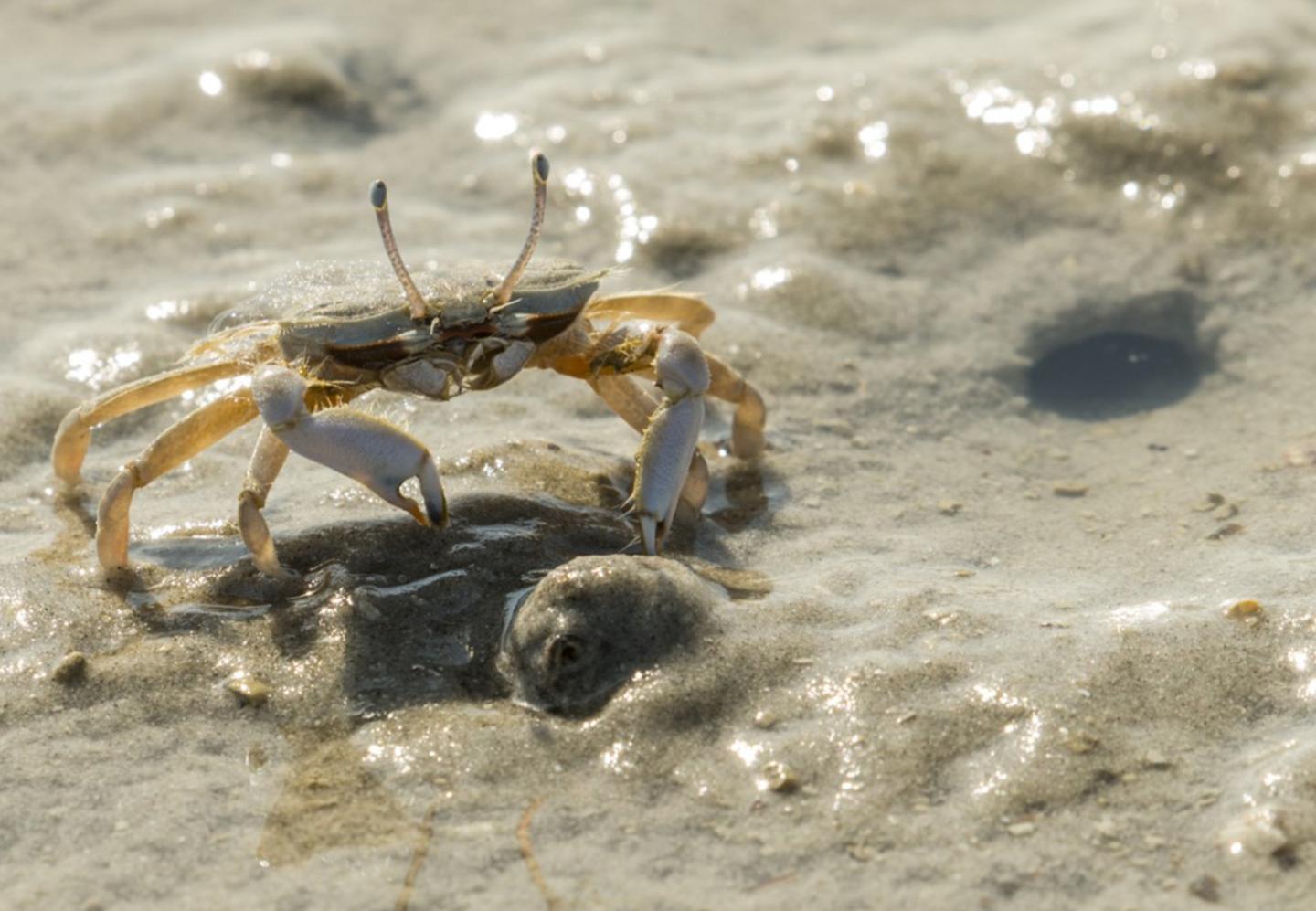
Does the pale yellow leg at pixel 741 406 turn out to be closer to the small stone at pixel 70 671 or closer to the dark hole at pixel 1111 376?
the dark hole at pixel 1111 376

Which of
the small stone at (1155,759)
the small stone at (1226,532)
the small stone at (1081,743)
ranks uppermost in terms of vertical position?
the small stone at (1081,743)

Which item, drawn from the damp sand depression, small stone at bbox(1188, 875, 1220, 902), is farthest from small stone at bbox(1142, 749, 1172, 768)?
small stone at bbox(1188, 875, 1220, 902)

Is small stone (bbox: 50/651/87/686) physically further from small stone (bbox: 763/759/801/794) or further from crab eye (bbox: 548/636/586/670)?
small stone (bbox: 763/759/801/794)

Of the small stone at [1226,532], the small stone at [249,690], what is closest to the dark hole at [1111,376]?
the small stone at [1226,532]

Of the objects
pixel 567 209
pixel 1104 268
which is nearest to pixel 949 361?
pixel 1104 268

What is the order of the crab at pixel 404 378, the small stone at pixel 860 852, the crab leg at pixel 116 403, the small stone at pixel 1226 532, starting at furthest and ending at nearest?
the crab leg at pixel 116 403
the small stone at pixel 1226 532
the crab at pixel 404 378
the small stone at pixel 860 852

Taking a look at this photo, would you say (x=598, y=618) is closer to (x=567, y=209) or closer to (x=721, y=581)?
(x=721, y=581)

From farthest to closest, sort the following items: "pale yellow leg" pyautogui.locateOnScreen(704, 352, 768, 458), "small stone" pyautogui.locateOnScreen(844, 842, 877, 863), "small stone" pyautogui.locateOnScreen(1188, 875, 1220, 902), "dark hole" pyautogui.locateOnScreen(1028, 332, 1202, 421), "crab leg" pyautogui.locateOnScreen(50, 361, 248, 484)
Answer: "dark hole" pyautogui.locateOnScreen(1028, 332, 1202, 421) → "pale yellow leg" pyautogui.locateOnScreen(704, 352, 768, 458) → "crab leg" pyautogui.locateOnScreen(50, 361, 248, 484) → "small stone" pyautogui.locateOnScreen(844, 842, 877, 863) → "small stone" pyautogui.locateOnScreen(1188, 875, 1220, 902)

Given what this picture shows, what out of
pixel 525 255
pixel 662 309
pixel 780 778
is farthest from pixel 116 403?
pixel 780 778
